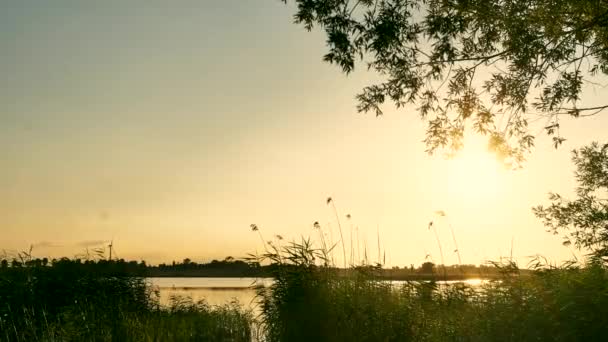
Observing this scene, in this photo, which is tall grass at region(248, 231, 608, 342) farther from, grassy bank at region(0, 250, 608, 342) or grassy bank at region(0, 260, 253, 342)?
grassy bank at region(0, 260, 253, 342)

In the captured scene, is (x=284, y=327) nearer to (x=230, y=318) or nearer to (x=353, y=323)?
(x=353, y=323)

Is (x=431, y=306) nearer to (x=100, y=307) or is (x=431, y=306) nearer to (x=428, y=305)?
(x=428, y=305)

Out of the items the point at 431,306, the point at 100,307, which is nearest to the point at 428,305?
the point at 431,306

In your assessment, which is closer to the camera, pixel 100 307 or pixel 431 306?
pixel 431 306

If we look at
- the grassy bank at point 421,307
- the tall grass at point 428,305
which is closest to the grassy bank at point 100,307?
the grassy bank at point 421,307

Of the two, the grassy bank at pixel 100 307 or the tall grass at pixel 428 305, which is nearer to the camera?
the tall grass at pixel 428 305

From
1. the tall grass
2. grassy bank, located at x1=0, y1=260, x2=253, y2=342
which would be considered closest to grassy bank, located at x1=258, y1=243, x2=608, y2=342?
the tall grass

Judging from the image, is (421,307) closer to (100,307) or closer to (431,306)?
(431,306)

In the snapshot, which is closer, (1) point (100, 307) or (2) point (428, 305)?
(2) point (428, 305)

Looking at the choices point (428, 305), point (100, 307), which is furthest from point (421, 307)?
point (100, 307)

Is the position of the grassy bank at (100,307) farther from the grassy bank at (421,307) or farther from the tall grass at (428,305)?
the tall grass at (428,305)

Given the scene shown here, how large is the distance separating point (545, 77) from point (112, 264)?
19.8 metres

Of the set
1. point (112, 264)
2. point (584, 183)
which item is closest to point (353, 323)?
point (112, 264)

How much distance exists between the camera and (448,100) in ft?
61.8
